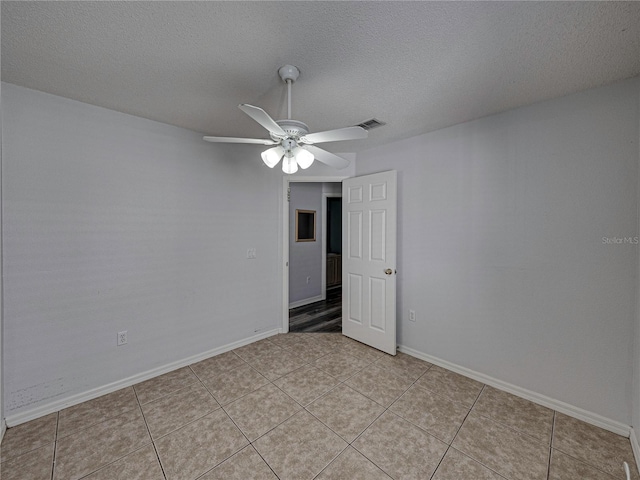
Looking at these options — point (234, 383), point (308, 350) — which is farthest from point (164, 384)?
point (308, 350)

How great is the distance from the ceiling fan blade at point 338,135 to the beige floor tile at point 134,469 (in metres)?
2.11

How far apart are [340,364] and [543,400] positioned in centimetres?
168

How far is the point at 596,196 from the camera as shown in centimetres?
192

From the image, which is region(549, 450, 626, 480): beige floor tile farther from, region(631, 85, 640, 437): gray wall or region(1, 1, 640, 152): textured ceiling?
region(1, 1, 640, 152): textured ceiling

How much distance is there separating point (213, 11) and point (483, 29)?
1.33 metres

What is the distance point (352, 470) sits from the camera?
1562 mm

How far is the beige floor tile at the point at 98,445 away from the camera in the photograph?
5.19 feet

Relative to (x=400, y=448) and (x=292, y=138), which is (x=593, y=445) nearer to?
(x=400, y=448)

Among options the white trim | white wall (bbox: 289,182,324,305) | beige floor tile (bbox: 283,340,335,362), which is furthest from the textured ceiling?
white wall (bbox: 289,182,324,305)

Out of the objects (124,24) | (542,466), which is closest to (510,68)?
(124,24)

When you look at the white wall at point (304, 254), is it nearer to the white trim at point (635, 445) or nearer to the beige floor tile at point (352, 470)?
the beige floor tile at point (352, 470)

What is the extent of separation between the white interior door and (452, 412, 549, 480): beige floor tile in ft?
3.70

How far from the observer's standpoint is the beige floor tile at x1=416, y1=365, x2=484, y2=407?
7.38ft

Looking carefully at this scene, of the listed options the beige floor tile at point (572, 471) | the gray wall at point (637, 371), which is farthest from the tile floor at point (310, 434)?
the gray wall at point (637, 371)
